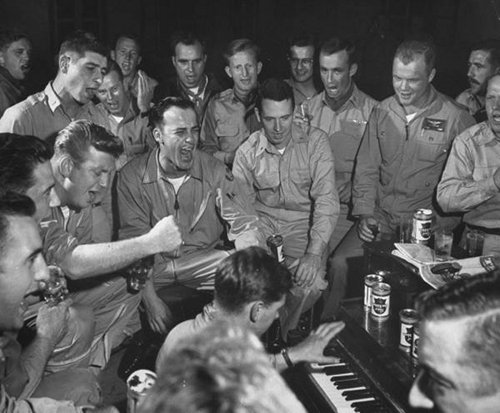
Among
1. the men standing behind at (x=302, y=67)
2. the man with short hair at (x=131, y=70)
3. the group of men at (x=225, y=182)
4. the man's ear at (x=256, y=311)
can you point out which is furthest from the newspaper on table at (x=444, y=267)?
the man with short hair at (x=131, y=70)

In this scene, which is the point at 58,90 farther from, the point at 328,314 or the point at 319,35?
the point at 319,35

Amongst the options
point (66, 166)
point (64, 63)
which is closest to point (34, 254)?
point (66, 166)

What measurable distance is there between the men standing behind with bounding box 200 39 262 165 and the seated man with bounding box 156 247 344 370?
10.2ft

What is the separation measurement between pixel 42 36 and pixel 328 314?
6.80 metres

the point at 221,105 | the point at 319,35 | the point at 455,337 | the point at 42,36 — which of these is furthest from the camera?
the point at 319,35

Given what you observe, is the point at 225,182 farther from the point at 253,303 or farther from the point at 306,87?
the point at 306,87

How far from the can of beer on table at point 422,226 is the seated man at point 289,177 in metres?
1.18

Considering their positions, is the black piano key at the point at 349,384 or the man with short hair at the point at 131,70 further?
the man with short hair at the point at 131,70

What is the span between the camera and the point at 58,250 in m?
4.07

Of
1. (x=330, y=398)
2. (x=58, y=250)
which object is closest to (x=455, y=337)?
(x=330, y=398)

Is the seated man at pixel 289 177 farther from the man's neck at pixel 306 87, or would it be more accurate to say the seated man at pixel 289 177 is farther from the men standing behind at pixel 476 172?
the man's neck at pixel 306 87

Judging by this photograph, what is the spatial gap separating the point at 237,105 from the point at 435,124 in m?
2.07

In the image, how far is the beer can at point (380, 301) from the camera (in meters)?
3.39

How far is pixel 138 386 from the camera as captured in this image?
2.56 meters
